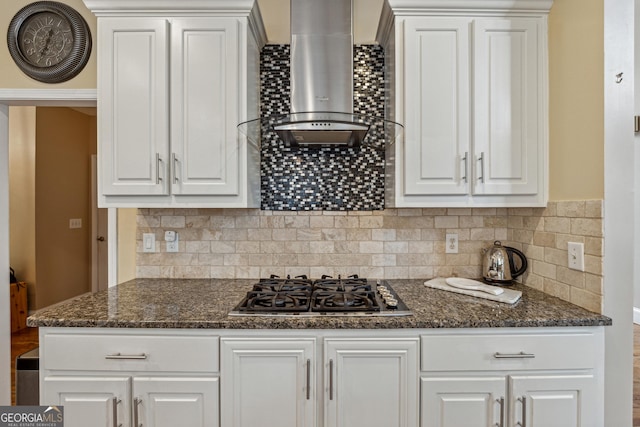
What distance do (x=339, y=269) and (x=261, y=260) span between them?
48 centimetres

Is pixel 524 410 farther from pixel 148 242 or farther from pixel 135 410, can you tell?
pixel 148 242

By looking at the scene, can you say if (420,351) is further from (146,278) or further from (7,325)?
(7,325)

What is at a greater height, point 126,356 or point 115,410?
point 126,356

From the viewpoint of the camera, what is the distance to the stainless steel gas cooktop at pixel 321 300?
1.57 meters

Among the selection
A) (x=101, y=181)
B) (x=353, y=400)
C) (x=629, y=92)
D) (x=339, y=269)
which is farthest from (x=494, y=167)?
(x=101, y=181)

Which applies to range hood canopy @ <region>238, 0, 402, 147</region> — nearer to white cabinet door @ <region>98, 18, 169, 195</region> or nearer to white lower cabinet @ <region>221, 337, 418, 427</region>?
white cabinet door @ <region>98, 18, 169, 195</region>

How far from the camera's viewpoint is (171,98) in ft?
6.15

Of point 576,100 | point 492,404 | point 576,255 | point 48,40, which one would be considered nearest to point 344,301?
point 492,404

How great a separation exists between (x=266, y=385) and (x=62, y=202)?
475 centimetres

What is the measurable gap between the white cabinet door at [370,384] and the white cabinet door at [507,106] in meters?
0.95

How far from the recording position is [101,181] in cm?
189

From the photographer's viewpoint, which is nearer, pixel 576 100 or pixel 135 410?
pixel 135 410

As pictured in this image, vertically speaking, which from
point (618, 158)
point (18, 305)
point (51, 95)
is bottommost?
point (18, 305)

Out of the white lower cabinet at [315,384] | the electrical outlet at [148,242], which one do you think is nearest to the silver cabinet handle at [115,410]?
the white lower cabinet at [315,384]
